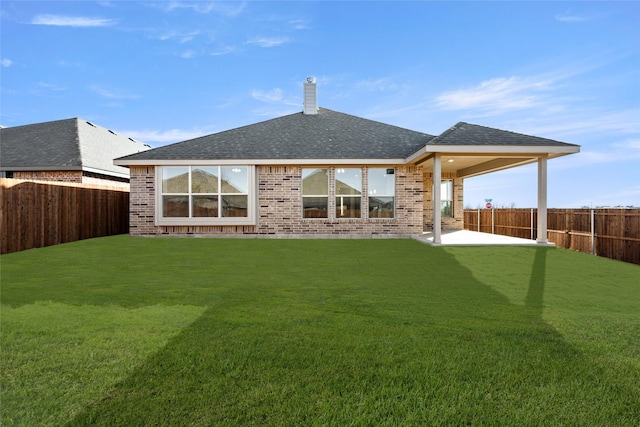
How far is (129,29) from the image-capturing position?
12.4m

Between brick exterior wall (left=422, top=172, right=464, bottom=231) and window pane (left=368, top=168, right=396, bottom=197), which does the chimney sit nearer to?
window pane (left=368, top=168, right=396, bottom=197)

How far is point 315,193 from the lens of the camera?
1335 centimetres

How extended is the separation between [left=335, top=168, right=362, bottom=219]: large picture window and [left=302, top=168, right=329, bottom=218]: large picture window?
0.43 m

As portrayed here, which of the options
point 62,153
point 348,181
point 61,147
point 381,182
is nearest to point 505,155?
point 381,182

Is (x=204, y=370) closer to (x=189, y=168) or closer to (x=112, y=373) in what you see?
(x=112, y=373)

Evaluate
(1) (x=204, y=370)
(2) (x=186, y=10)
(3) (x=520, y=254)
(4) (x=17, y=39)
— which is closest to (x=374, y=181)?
(3) (x=520, y=254)

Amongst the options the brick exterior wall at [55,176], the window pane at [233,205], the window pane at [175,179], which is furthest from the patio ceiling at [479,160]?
the brick exterior wall at [55,176]

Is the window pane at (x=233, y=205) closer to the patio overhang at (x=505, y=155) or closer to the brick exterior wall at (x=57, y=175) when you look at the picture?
the patio overhang at (x=505, y=155)

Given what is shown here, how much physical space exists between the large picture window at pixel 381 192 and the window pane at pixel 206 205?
5.84m

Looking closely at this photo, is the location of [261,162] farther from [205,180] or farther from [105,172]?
[105,172]

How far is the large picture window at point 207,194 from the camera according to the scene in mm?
13117

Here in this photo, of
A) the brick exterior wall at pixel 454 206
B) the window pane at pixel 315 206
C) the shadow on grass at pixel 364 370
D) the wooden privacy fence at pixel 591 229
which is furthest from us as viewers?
the brick exterior wall at pixel 454 206

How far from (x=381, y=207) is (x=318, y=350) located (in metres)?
10.7

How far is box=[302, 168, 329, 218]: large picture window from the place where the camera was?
13.3 meters
